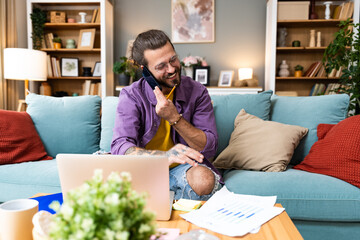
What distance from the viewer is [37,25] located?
12.4ft

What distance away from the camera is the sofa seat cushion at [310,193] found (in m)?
1.39

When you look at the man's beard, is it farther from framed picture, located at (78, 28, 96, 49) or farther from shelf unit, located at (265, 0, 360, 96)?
framed picture, located at (78, 28, 96, 49)

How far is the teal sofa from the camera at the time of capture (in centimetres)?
141

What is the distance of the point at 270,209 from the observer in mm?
951

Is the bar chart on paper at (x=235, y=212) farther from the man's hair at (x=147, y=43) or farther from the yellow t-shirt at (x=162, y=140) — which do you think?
the man's hair at (x=147, y=43)

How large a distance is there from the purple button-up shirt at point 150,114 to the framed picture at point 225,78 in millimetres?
2475

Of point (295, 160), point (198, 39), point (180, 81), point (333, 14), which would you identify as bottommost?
point (295, 160)

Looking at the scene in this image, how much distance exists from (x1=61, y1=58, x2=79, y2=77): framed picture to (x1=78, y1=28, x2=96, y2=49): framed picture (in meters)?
0.25

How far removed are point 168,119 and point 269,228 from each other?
0.69 m

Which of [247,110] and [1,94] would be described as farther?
[1,94]

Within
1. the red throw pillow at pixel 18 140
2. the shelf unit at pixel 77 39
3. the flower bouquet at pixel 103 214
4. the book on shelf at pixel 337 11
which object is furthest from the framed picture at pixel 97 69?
the flower bouquet at pixel 103 214

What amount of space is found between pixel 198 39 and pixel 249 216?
3627 mm

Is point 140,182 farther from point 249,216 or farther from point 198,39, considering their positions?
point 198,39

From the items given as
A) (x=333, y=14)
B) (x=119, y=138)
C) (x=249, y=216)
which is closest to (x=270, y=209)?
(x=249, y=216)
